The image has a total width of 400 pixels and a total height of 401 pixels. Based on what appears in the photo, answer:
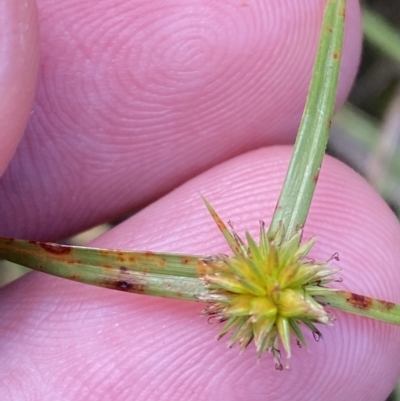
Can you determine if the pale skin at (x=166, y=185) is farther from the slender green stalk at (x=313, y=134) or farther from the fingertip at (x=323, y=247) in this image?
the slender green stalk at (x=313, y=134)

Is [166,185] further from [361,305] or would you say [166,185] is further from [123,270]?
[361,305]

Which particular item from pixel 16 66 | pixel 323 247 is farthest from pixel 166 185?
pixel 16 66

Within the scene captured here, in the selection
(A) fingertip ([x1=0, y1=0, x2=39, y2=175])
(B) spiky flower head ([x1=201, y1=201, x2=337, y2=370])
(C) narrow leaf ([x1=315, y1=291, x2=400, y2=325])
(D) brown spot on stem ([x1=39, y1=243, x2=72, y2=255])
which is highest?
(A) fingertip ([x1=0, y1=0, x2=39, y2=175])

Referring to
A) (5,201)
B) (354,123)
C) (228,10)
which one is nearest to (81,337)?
(5,201)

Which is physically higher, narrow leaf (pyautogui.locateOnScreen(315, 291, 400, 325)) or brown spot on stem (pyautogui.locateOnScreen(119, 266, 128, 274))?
brown spot on stem (pyautogui.locateOnScreen(119, 266, 128, 274))

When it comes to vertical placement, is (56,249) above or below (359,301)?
above

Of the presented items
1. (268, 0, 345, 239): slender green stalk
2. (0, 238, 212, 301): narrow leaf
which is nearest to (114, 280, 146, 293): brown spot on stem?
(0, 238, 212, 301): narrow leaf

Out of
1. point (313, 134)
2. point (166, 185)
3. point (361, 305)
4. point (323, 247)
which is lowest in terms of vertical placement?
point (361, 305)

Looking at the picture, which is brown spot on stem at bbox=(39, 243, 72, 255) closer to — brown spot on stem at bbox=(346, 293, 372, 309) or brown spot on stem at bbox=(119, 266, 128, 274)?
brown spot on stem at bbox=(119, 266, 128, 274)
